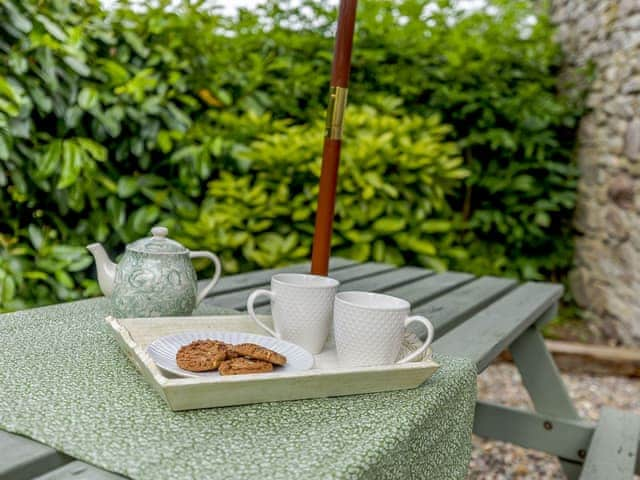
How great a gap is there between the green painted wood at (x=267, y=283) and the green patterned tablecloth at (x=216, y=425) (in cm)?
44

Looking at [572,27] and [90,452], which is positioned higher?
[572,27]

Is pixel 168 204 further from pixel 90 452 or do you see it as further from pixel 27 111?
pixel 90 452

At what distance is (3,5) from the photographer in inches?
75.6

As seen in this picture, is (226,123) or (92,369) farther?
(226,123)

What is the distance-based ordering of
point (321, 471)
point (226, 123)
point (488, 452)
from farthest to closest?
1. point (226, 123)
2. point (488, 452)
3. point (321, 471)

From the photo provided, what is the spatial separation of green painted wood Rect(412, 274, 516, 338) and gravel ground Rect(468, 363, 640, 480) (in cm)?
72

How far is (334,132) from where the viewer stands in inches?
40.1

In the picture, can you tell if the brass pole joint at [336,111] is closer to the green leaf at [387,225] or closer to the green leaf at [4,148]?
the green leaf at [4,148]

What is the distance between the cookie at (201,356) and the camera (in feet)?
2.24

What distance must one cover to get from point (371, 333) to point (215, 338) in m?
0.22

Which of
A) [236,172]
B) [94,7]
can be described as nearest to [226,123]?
[236,172]

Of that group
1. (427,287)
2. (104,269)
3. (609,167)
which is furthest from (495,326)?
(609,167)

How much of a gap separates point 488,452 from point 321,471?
1.92 meters

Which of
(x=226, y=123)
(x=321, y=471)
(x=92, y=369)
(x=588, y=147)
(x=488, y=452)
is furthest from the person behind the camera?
(x=588, y=147)
